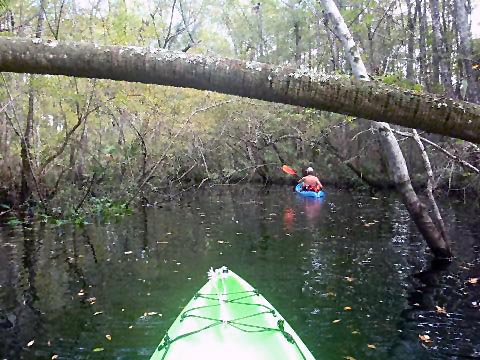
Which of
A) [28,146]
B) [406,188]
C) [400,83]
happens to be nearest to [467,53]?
[406,188]

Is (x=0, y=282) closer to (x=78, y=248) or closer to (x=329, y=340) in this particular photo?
(x=78, y=248)

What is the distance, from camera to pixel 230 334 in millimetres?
4121

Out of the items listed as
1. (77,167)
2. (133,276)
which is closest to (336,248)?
(133,276)

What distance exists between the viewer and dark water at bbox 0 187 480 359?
5508mm

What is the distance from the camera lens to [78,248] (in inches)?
407

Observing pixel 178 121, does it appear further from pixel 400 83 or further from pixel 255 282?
pixel 400 83

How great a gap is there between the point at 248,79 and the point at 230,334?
9.60 ft

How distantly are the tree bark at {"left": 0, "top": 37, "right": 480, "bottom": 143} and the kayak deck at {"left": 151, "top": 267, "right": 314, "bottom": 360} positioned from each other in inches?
103

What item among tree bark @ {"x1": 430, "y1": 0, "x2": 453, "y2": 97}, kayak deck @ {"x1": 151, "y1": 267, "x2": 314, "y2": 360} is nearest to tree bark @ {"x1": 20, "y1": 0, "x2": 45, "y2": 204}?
kayak deck @ {"x1": 151, "y1": 267, "x2": 314, "y2": 360}

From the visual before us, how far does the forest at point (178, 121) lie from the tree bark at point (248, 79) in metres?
1.91

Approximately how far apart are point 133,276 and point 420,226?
188 inches

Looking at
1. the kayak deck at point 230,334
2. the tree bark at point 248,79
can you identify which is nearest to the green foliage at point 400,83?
the tree bark at point 248,79

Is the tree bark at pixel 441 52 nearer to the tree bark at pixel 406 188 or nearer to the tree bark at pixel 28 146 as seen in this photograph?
the tree bark at pixel 406 188

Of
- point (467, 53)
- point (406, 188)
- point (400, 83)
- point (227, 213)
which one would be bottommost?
point (227, 213)
